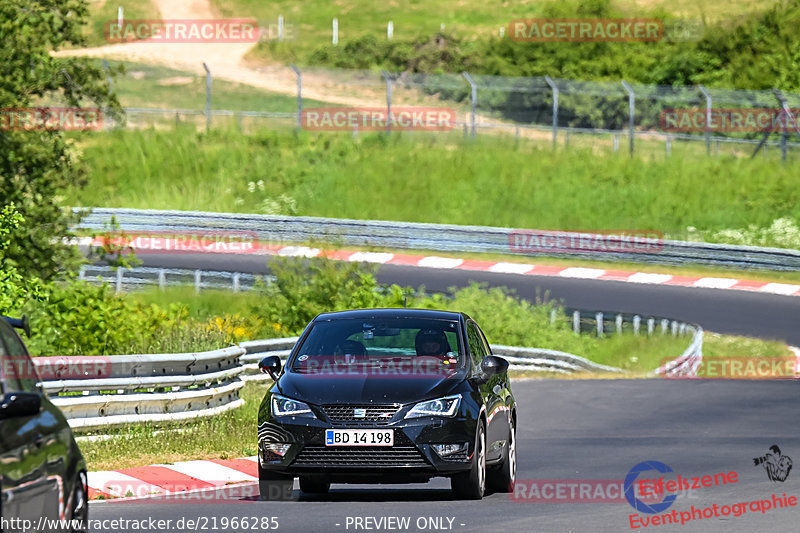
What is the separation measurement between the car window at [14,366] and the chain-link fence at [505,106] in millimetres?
36238

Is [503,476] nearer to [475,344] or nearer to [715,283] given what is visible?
[475,344]

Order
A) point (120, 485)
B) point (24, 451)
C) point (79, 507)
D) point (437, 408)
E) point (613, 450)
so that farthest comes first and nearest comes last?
point (613, 450)
point (120, 485)
point (437, 408)
point (79, 507)
point (24, 451)

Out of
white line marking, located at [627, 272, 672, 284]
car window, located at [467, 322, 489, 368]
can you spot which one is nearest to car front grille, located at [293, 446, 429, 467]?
car window, located at [467, 322, 489, 368]

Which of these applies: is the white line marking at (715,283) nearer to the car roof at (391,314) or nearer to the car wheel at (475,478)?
the car roof at (391,314)

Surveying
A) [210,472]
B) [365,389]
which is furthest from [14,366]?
[210,472]

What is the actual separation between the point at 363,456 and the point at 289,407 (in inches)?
27.7

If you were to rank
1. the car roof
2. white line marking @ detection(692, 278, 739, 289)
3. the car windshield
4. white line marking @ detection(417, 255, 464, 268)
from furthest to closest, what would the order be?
white line marking @ detection(417, 255, 464, 268) < white line marking @ detection(692, 278, 739, 289) < the car roof < the car windshield

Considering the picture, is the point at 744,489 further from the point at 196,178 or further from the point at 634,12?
the point at 634,12

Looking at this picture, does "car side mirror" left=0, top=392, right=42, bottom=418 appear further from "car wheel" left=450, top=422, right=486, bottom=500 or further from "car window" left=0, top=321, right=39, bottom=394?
"car wheel" left=450, top=422, right=486, bottom=500

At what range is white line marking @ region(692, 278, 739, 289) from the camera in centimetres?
3634

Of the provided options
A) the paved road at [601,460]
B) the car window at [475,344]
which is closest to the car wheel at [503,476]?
the paved road at [601,460]

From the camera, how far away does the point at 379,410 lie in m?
11.5

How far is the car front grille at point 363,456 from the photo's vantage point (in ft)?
37.5

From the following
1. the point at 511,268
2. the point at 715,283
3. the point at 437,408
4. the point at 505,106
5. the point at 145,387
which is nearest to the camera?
the point at 437,408
